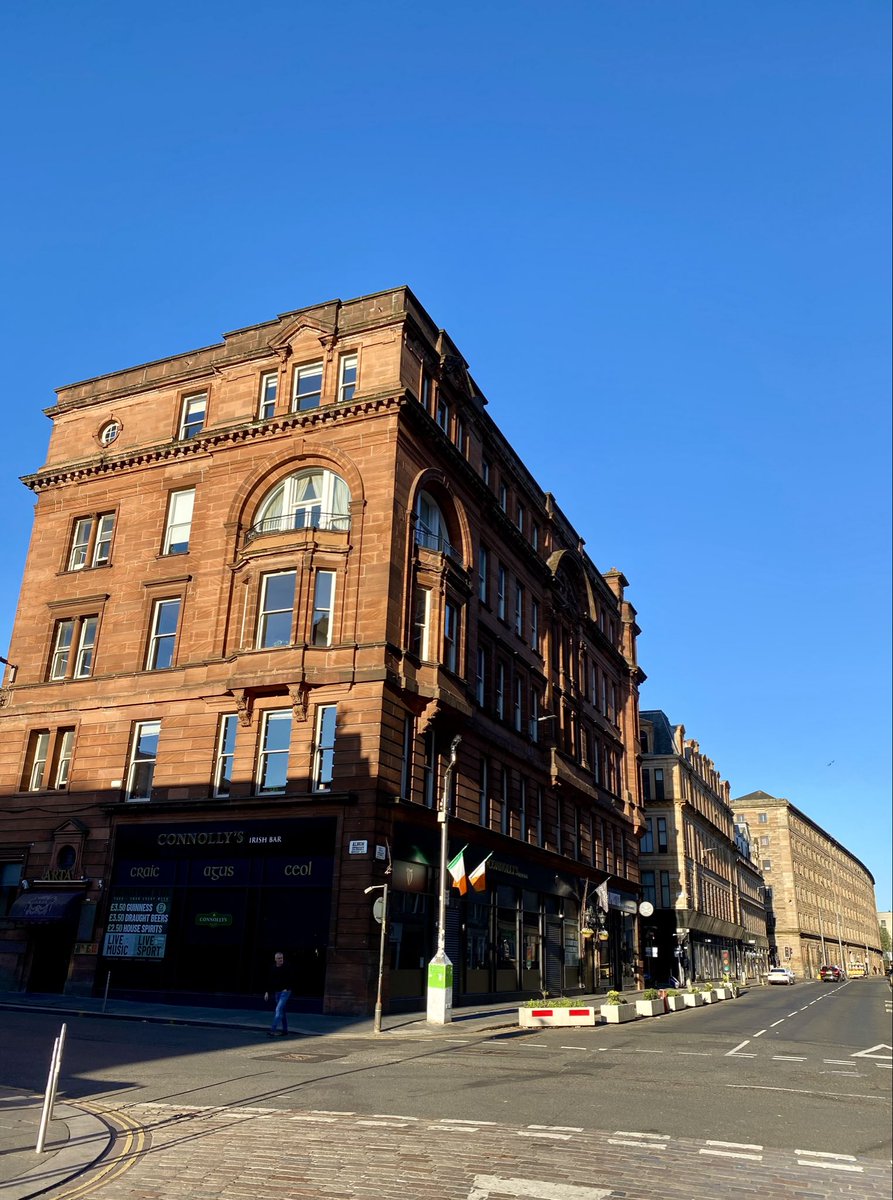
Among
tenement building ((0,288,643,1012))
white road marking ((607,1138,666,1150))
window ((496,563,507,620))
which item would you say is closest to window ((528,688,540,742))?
tenement building ((0,288,643,1012))

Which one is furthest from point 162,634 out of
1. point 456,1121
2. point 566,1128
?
point 566,1128

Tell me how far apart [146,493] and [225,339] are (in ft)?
23.1

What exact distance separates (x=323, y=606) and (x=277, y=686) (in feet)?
10.3

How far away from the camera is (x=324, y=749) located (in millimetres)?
29672

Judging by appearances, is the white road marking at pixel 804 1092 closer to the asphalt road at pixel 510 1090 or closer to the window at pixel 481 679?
the asphalt road at pixel 510 1090

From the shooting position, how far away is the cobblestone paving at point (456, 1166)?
8.40m

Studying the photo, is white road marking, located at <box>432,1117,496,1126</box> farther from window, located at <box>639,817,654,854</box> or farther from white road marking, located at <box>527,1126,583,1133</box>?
window, located at <box>639,817,654,854</box>

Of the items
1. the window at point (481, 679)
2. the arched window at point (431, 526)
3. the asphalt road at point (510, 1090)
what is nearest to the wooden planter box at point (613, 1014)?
the asphalt road at point (510, 1090)

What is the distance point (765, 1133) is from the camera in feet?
35.4

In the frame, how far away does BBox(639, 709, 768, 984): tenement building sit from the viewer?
2712 inches

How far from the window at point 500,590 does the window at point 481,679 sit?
269cm

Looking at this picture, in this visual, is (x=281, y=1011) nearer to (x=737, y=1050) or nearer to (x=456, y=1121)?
(x=737, y=1050)

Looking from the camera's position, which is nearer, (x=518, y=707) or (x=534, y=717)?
(x=518, y=707)

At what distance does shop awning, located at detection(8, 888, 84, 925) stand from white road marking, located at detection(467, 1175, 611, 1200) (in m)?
26.3
